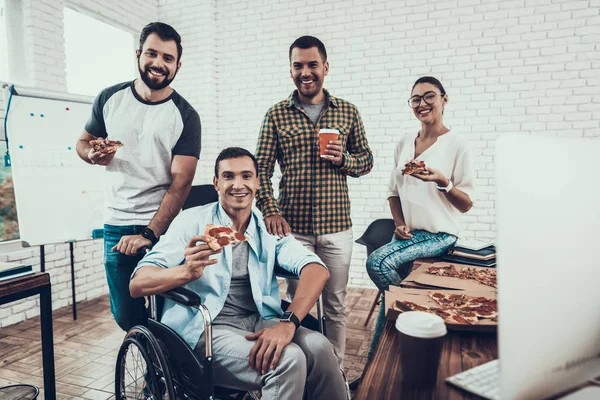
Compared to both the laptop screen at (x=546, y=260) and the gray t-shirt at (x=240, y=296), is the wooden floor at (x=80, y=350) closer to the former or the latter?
the gray t-shirt at (x=240, y=296)

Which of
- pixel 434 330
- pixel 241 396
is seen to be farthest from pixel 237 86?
pixel 434 330

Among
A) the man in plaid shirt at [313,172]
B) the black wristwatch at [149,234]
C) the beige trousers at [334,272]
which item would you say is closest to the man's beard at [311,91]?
the man in plaid shirt at [313,172]

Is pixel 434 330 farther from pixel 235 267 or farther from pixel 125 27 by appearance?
pixel 125 27

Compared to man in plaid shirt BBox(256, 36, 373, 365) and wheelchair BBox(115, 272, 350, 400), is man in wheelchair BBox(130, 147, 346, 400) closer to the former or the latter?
wheelchair BBox(115, 272, 350, 400)

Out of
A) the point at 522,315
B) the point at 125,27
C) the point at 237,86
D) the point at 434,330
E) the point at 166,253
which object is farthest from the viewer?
the point at 237,86

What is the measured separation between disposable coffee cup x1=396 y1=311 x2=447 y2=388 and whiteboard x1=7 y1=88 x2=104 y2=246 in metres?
3.09

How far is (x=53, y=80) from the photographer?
3.57 metres

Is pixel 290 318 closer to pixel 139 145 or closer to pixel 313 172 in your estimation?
pixel 313 172

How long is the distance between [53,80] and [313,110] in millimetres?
2677

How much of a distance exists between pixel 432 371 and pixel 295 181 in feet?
4.87

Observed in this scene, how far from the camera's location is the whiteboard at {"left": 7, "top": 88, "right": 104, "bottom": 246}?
2938 mm

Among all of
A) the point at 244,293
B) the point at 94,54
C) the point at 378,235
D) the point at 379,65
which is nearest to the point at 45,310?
the point at 244,293

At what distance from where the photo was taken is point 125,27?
4.40 meters

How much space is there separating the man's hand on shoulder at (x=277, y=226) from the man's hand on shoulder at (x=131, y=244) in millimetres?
Answer: 547
